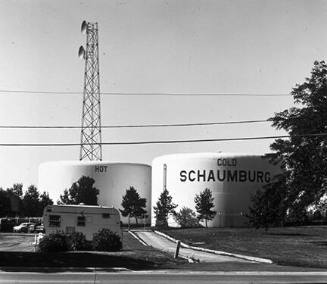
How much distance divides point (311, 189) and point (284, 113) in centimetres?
555

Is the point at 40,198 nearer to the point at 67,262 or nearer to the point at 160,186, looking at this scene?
the point at 160,186

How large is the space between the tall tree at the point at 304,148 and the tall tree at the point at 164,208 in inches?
2304

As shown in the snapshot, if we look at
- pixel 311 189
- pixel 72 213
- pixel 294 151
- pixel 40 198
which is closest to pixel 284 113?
pixel 294 151

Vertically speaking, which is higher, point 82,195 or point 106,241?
point 82,195

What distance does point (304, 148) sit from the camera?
38.1 m

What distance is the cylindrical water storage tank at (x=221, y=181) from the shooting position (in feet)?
339

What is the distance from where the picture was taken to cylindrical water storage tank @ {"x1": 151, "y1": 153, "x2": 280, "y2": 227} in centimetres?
10344

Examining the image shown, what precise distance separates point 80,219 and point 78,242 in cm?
127

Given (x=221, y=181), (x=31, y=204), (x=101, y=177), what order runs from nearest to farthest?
1. (x=31, y=204)
2. (x=221, y=181)
3. (x=101, y=177)

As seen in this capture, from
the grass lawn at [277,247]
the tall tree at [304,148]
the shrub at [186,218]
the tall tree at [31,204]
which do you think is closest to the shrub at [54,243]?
the grass lawn at [277,247]

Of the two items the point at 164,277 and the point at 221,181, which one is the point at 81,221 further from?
the point at 221,181

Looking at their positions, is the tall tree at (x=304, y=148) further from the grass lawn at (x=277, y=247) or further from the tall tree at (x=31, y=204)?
the tall tree at (x=31, y=204)

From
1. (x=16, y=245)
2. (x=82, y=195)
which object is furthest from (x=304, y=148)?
(x=82, y=195)

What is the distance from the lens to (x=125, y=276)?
669 inches
